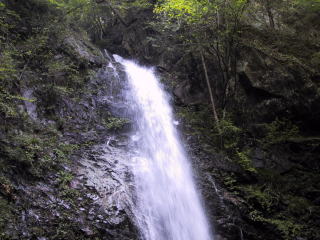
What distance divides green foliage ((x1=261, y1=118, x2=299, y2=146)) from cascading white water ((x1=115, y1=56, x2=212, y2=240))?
286cm

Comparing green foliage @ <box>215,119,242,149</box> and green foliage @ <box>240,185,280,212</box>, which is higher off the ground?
green foliage @ <box>215,119,242,149</box>

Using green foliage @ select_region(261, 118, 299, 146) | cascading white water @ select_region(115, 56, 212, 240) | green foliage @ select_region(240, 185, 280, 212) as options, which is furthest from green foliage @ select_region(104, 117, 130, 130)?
green foliage @ select_region(261, 118, 299, 146)

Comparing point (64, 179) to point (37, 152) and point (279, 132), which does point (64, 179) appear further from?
point (279, 132)

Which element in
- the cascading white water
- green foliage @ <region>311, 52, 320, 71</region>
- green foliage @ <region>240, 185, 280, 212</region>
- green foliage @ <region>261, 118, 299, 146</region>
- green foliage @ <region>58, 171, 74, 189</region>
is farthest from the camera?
green foliage @ <region>311, 52, 320, 71</region>

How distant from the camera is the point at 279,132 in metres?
9.23

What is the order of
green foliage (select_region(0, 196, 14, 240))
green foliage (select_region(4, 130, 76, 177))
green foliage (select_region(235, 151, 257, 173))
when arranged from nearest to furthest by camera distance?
green foliage (select_region(0, 196, 14, 240)) → green foliage (select_region(4, 130, 76, 177)) → green foliage (select_region(235, 151, 257, 173))

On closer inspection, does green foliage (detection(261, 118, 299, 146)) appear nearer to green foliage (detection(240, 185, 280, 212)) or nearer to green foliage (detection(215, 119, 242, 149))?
green foliage (detection(215, 119, 242, 149))

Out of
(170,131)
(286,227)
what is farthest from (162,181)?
(286,227)

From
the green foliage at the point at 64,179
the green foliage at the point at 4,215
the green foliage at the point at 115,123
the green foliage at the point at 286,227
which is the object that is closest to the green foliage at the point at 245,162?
the green foliage at the point at 286,227

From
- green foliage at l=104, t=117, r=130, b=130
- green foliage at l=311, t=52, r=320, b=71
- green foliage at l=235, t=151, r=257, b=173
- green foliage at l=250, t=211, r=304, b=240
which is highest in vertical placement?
green foliage at l=311, t=52, r=320, b=71

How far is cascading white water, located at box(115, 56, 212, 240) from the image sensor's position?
674 centimetres

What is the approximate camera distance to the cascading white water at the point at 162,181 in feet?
22.1

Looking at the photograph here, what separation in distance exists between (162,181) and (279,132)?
436 cm

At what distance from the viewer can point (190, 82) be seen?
12586mm
